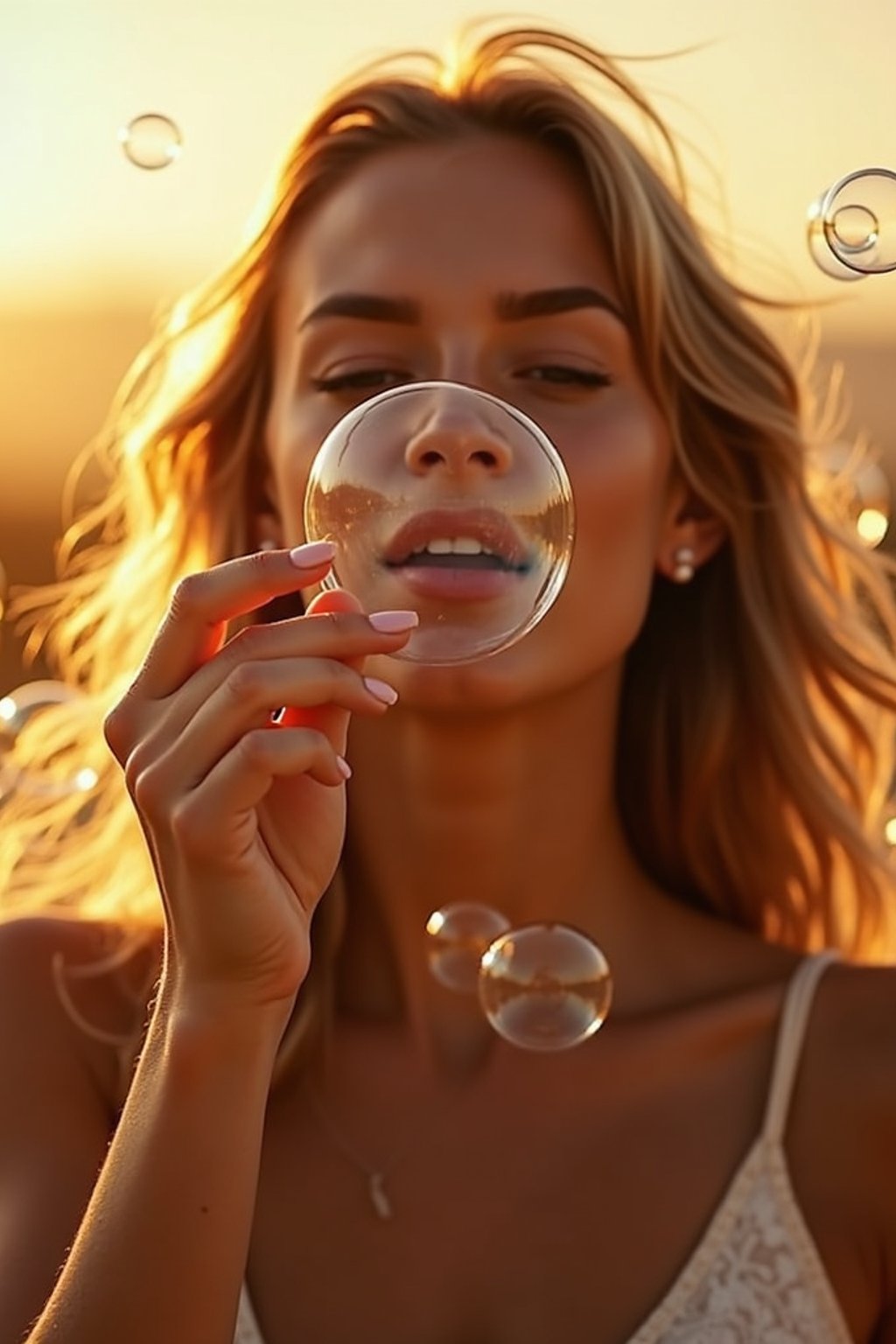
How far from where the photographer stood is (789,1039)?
2.67 meters

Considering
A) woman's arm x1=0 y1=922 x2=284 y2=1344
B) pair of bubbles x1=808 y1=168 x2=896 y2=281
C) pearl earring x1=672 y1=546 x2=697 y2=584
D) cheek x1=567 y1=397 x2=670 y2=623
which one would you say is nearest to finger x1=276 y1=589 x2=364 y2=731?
woman's arm x1=0 y1=922 x2=284 y2=1344

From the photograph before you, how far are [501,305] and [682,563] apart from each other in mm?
485

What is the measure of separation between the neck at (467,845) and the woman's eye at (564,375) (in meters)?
0.36

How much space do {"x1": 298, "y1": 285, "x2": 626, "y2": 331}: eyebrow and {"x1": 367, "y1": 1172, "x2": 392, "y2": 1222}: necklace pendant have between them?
3.08ft

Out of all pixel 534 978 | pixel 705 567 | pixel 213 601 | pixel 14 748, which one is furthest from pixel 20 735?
pixel 213 601

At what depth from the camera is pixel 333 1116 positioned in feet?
8.79

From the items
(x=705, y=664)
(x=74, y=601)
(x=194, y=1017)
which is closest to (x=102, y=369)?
(x=74, y=601)

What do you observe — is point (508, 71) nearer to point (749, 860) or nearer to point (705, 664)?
point (705, 664)

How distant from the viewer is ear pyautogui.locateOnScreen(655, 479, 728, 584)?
9.36 ft

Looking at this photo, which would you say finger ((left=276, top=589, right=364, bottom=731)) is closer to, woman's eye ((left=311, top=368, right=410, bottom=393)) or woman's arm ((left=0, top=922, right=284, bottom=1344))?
woman's arm ((left=0, top=922, right=284, bottom=1344))

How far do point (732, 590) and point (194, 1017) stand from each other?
4.25 feet

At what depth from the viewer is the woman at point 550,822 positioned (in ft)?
8.24

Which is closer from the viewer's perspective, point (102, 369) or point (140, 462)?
point (140, 462)

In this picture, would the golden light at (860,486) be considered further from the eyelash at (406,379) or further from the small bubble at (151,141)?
the small bubble at (151,141)
